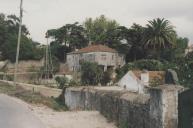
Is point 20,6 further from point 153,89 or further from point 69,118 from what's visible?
point 153,89

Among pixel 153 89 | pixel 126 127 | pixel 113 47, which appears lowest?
pixel 126 127

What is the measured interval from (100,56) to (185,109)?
8821cm

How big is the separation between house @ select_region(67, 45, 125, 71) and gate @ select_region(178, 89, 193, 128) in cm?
8598

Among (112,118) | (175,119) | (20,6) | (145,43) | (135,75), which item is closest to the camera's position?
(175,119)

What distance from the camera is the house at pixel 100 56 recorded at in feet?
335

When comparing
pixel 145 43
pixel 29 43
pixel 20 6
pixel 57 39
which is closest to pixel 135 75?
pixel 20 6

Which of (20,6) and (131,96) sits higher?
(20,6)

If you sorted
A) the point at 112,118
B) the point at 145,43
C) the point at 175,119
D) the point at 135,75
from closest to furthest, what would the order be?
1. the point at 175,119
2. the point at 112,118
3. the point at 135,75
4. the point at 145,43

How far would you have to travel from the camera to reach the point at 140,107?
17906mm

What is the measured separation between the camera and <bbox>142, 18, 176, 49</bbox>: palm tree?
10088cm

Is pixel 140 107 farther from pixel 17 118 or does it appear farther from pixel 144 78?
pixel 144 78

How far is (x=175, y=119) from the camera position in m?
15.4

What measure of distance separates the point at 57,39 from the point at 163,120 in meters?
100

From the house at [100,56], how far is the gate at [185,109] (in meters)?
86.0
